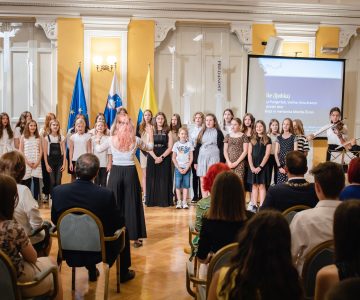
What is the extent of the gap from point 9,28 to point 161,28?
301cm

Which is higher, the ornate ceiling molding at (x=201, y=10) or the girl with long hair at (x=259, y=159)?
the ornate ceiling molding at (x=201, y=10)

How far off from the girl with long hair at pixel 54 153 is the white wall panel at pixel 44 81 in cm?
183

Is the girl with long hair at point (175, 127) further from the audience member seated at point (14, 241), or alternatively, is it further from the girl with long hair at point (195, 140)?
the audience member seated at point (14, 241)

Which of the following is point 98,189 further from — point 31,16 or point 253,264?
point 31,16

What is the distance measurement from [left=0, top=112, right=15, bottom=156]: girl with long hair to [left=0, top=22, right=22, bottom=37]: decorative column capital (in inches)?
97.0

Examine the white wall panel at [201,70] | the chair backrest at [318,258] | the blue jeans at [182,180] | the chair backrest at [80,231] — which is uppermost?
the white wall panel at [201,70]

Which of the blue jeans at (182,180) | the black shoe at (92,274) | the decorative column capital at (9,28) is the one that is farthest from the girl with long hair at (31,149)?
the black shoe at (92,274)

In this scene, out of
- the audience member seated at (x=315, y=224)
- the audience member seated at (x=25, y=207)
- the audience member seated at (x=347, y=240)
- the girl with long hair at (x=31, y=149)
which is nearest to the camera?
the audience member seated at (x=347, y=240)

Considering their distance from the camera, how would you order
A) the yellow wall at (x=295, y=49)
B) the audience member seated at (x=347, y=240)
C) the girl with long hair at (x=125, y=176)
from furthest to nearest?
the yellow wall at (x=295, y=49)
the girl with long hair at (x=125, y=176)
the audience member seated at (x=347, y=240)

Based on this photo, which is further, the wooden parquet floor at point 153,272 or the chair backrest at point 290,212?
the wooden parquet floor at point 153,272

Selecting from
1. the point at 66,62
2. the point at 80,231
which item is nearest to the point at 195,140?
the point at 66,62

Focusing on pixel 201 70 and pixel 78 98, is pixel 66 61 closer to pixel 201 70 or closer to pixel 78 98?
pixel 78 98

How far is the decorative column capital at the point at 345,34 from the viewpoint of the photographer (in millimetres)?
9922

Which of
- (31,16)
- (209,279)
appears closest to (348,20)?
(31,16)
